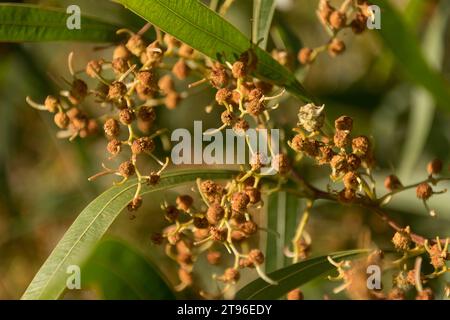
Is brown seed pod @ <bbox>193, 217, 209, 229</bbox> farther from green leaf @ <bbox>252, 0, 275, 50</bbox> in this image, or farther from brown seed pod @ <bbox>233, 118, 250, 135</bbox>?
green leaf @ <bbox>252, 0, 275, 50</bbox>

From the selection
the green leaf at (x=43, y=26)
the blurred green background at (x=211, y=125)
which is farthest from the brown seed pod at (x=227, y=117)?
the blurred green background at (x=211, y=125)

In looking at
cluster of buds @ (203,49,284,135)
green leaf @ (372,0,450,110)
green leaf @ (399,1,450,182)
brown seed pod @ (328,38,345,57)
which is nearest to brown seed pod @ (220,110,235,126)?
cluster of buds @ (203,49,284,135)

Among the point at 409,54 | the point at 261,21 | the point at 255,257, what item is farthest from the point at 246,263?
the point at 409,54

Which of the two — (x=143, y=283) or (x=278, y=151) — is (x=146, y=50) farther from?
(x=143, y=283)

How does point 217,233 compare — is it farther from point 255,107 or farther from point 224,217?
point 255,107
